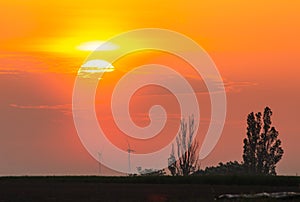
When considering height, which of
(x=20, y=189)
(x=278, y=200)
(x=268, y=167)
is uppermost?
(x=268, y=167)

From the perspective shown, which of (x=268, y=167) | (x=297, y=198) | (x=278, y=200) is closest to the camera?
(x=278, y=200)

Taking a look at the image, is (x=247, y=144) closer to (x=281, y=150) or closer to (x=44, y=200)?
(x=281, y=150)

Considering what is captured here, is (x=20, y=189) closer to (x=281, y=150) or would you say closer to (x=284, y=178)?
(x=284, y=178)

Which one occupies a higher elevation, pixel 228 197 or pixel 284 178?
pixel 284 178

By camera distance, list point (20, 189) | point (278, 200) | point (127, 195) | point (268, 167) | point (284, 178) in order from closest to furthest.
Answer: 1. point (278, 200)
2. point (127, 195)
3. point (20, 189)
4. point (284, 178)
5. point (268, 167)

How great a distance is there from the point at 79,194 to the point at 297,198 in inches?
679

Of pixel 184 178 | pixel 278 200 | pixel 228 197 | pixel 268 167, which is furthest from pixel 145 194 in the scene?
pixel 268 167

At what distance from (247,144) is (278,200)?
268ft

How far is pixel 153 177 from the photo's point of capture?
278ft

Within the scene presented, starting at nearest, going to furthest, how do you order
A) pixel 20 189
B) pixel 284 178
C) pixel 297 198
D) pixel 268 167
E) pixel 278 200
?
pixel 278 200 → pixel 297 198 → pixel 20 189 → pixel 284 178 → pixel 268 167

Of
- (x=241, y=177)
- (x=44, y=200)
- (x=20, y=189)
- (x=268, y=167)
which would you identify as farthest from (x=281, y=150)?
(x=44, y=200)

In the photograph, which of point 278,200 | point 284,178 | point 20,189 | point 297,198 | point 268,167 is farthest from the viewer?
point 268,167

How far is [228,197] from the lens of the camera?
50719mm

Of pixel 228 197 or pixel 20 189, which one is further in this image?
pixel 20 189
